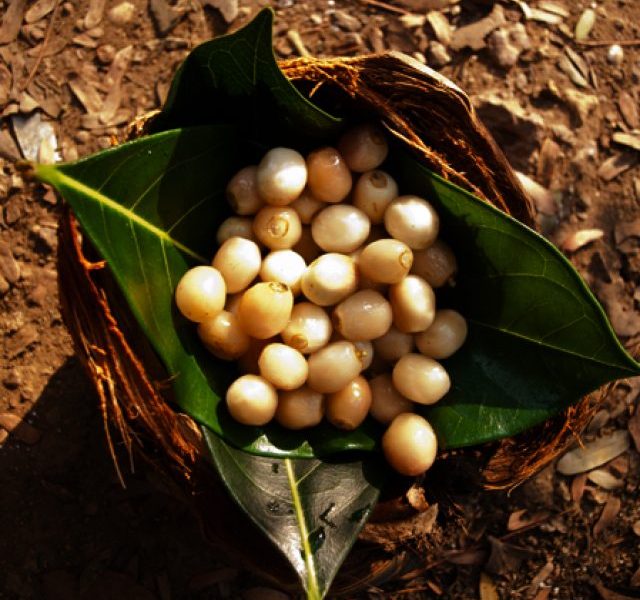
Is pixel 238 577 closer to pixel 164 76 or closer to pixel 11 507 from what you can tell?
pixel 11 507

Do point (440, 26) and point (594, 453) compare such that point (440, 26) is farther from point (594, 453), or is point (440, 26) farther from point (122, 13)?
point (594, 453)

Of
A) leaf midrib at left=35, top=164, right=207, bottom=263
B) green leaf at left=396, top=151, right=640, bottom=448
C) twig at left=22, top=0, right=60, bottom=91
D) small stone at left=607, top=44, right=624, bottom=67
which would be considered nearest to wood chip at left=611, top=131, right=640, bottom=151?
small stone at left=607, top=44, right=624, bottom=67

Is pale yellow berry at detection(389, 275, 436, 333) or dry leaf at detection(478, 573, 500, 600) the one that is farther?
dry leaf at detection(478, 573, 500, 600)

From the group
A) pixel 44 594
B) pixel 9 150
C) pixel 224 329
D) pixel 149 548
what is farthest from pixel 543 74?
pixel 44 594

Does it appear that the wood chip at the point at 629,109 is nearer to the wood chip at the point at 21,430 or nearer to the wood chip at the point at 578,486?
the wood chip at the point at 578,486

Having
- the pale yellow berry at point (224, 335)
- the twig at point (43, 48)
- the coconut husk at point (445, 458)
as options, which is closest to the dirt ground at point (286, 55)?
the twig at point (43, 48)

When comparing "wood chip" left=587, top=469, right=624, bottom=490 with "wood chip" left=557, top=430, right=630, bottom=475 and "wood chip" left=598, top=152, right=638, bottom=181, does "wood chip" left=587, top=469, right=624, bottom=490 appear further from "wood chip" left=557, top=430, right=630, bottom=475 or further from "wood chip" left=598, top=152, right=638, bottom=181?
"wood chip" left=598, top=152, right=638, bottom=181
